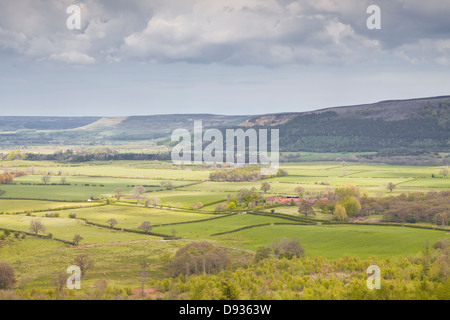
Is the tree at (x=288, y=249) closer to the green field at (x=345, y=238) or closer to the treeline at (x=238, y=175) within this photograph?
the green field at (x=345, y=238)

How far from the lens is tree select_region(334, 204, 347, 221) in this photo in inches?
2891

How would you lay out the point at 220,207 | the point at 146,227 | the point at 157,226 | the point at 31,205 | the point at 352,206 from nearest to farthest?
1. the point at 146,227
2. the point at 157,226
3. the point at 352,206
4. the point at 220,207
5. the point at 31,205

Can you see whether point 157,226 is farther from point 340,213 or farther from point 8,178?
point 8,178

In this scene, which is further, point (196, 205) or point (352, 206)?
point (196, 205)

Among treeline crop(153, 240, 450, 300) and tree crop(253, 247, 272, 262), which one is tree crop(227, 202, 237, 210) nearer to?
treeline crop(153, 240, 450, 300)

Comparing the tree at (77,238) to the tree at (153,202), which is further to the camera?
the tree at (153,202)

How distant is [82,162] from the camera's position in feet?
609

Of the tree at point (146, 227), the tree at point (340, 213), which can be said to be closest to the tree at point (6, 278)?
the tree at point (146, 227)

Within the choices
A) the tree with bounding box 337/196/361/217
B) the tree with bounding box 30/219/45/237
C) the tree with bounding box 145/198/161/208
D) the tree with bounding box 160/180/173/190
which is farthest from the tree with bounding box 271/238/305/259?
the tree with bounding box 160/180/173/190

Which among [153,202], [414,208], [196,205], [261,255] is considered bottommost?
[261,255]

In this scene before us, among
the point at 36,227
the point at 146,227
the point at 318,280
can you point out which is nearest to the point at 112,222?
the point at 146,227

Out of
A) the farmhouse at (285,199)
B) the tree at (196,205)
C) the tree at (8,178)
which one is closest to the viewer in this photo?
the tree at (196,205)

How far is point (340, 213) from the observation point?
242ft

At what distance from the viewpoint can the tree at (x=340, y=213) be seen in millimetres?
73438
